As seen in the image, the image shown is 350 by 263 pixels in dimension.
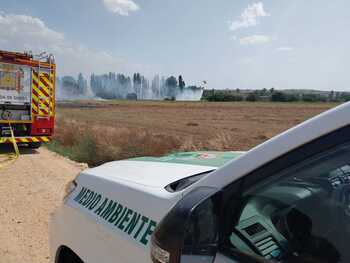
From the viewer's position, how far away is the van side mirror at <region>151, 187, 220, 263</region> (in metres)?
1.20

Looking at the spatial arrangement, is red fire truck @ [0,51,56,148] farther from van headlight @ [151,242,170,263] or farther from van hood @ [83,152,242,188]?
van headlight @ [151,242,170,263]

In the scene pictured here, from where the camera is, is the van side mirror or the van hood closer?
the van side mirror

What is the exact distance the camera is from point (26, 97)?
404 inches

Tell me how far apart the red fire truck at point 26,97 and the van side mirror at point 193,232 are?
9838mm

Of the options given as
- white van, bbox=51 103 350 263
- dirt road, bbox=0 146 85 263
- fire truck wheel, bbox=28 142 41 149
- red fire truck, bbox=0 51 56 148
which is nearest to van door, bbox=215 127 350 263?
white van, bbox=51 103 350 263

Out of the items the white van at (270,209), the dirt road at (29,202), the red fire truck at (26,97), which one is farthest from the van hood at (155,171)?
the red fire truck at (26,97)

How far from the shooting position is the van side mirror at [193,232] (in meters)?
1.20

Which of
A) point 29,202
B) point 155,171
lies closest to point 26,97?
point 29,202

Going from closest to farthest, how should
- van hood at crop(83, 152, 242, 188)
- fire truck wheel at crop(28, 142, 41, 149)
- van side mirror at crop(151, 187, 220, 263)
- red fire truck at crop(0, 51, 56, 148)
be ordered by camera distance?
van side mirror at crop(151, 187, 220, 263) → van hood at crop(83, 152, 242, 188) → red fire truck at crop(0, 51, 56, 148) → fire truck wheel at crop(28, 142, 41, 149)

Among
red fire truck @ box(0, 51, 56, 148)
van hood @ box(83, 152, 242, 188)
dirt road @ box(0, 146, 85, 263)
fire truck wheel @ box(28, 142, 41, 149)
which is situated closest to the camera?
van hood @ box(83, 152, 242, 188)

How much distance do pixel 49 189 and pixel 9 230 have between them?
1.91 metres

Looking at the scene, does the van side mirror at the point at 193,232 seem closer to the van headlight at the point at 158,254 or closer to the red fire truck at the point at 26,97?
the van headlight at the point at 158,254

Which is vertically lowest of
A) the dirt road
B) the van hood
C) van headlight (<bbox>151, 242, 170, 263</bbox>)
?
the dirt road

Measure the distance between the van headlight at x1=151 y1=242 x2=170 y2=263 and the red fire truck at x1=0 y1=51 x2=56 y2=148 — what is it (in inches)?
384
